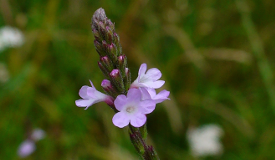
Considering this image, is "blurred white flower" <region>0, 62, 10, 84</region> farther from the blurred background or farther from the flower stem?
the flower stem

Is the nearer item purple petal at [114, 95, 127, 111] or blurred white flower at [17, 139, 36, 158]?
purple petal at [114, 95, 127, 111]

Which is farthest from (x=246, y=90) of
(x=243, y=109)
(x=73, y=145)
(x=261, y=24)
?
(x=73, y=145)

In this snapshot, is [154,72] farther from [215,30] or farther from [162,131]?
[215,30]

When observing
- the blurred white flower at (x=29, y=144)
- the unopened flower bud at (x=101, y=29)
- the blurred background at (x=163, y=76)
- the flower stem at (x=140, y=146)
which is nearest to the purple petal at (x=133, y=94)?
the flower stem at (x=140, y=146)

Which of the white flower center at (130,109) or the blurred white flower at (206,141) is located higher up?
the blurred white flower at (206,141)

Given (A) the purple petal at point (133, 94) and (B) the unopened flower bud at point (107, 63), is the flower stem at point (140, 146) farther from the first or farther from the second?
(B) the unopened flower bud at point (107, 63)

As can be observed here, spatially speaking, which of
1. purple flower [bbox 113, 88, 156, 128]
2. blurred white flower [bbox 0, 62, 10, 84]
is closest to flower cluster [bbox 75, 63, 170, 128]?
purple flower [bbox 113, 88, 156, 128]

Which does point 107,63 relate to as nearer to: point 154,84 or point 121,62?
point 121,62
